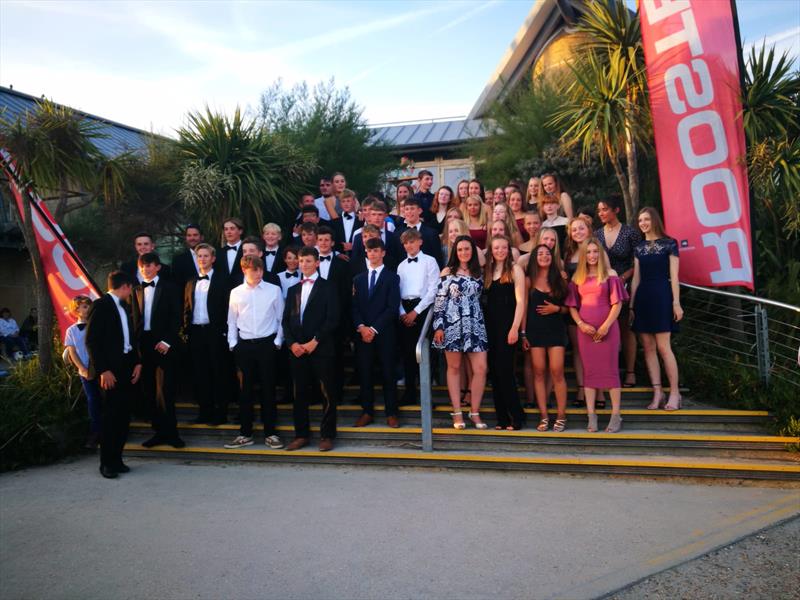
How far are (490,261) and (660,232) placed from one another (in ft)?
5.84

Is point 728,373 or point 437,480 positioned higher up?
point 728,373

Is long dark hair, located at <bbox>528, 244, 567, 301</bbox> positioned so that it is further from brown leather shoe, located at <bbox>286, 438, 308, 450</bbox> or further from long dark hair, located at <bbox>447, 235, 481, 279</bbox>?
brown leather shoe, located at <bbox>286, 438, 308, 450</bbox>

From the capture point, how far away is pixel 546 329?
241 inches

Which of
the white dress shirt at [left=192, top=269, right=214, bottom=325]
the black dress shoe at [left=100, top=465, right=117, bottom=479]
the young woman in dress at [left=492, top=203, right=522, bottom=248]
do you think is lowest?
the black dress shoe at [left=100, top=465, right=117, bottom=479]

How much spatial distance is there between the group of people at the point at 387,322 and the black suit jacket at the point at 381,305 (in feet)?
0.05

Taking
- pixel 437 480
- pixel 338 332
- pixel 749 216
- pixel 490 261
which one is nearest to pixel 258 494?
pixel 437 480

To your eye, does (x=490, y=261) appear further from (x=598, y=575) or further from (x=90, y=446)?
(x=90, y=446)

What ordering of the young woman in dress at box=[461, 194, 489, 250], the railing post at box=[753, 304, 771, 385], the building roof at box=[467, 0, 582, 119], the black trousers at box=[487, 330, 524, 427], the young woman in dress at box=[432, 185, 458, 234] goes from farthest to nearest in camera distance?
the building roof at box=[467, 0, 582, 119] → the young woman in dress at box=[432, 185, 458, 234] → the young woman in dress at box=[461, 194, 489, 250] → the railing post at box=[753, 304, 771, 385] → the black trousers at box=[487, 330, 524, 427]

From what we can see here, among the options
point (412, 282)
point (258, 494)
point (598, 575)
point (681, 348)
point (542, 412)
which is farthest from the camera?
point (681, 348)

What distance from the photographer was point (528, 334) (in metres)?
6.18

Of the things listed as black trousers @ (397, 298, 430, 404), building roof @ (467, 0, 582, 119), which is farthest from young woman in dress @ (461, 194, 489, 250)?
building roof @ (467, 0, 582, 119)

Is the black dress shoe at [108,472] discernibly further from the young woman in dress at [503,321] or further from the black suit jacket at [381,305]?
the young woman in dress at [503,321]

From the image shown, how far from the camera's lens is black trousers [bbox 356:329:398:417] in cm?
645

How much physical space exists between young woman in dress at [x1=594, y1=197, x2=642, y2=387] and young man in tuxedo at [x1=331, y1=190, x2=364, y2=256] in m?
3.31
